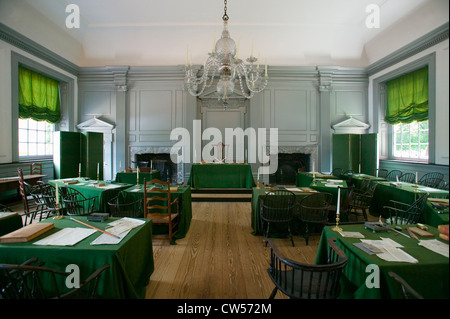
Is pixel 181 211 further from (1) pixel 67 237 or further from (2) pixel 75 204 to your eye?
(1) pixel 67 237

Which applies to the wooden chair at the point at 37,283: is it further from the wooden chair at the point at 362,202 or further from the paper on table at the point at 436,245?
the wooden chair at the point at 362,202

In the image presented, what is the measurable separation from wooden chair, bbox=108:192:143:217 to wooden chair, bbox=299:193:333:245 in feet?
8.73

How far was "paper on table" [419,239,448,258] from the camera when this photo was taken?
63.0 inches

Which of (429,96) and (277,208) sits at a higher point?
(429,96)

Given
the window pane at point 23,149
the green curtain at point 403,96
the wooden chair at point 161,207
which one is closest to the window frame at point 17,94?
the window pane at point 23,149

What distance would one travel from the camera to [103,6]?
666 centimetres

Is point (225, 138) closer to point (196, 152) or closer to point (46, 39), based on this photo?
point (196, 152)

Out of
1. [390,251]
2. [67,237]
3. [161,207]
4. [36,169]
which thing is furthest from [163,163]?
[390,251]

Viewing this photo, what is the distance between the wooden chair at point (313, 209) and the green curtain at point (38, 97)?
8.12 m

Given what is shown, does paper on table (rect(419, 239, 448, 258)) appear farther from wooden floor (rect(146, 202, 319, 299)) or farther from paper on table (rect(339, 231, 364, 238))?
wooden floor (rect(146, 202, 319, 299))

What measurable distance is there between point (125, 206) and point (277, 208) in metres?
2.62

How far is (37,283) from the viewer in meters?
1.45

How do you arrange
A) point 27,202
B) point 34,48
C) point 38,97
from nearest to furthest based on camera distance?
point 27,202, point 34,48, point 38,97

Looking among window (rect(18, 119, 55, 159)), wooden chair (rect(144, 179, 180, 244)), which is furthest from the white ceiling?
wooden chair (rect(144, 179, 180, 244))
